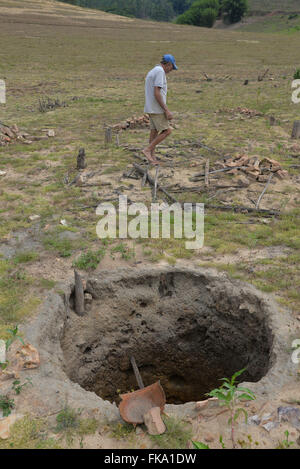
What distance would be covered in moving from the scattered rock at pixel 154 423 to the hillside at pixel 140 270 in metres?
0.06

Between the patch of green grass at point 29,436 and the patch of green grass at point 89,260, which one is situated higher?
the patch of green grass at point 89,260

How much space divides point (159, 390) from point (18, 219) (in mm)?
3801

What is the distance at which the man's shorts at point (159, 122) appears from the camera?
7.29 m

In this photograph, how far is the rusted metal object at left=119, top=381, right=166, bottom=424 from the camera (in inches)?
114

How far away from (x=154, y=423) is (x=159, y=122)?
5813 mm

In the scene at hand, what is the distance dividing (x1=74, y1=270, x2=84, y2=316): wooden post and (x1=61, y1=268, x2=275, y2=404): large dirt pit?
7 centimetres

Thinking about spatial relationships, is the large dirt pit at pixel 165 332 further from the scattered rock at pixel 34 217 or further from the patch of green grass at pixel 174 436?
the scattered rock at pixel 34 217

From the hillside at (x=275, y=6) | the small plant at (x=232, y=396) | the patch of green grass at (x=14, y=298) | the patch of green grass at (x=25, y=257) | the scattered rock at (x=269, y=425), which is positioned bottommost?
the patch of green grass at (x=14, y=298)

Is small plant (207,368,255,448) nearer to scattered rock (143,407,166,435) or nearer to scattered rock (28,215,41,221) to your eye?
scattered rock (143,407,166,435)

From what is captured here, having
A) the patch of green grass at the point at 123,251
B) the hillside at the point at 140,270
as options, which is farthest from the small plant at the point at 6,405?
the patch of green grass at the point at 123,251

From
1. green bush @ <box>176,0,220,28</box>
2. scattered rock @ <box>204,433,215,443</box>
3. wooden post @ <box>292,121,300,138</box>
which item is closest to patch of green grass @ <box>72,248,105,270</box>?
scattered rock @ <box>204,433,215,443</box>

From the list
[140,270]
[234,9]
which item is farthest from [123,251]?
[234,9]

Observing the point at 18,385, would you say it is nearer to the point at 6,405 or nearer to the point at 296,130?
the point at 6,405
